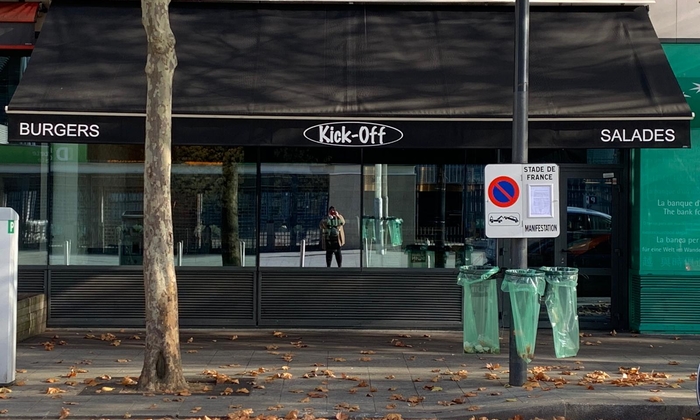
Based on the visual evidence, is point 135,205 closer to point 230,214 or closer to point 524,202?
point 230,214

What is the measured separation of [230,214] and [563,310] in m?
5.28

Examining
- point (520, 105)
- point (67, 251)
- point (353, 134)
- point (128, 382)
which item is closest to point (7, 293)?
point (128, 382)

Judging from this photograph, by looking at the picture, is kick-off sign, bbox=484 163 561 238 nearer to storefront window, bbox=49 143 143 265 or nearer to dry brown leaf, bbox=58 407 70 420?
dry brown leaf, bbox=58 407 70 420

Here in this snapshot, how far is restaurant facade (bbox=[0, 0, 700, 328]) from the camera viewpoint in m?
12.0

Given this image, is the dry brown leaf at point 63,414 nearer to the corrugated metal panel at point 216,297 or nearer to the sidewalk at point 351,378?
the sidewalk at point 351,378

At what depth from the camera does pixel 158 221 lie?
889 centimetres

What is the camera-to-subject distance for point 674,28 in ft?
41.6

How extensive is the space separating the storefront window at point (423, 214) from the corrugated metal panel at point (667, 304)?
2.38 metres

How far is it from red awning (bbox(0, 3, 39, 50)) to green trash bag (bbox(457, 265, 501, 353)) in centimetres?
711

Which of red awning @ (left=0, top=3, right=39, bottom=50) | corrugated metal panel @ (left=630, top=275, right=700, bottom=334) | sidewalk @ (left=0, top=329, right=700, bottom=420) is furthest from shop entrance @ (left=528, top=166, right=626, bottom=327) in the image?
red awning @ (left=0, top=3, right=39, bottom=50)

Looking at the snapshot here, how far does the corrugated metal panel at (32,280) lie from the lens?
1271 centimetres

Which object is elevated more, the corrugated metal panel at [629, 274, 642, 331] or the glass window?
the glass window

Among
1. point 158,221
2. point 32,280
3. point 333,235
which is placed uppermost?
point 158,221

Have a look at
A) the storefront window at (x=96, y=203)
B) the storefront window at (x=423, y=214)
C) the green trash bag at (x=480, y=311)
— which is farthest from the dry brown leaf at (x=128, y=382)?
the storefront window at (x=423, y=214)
